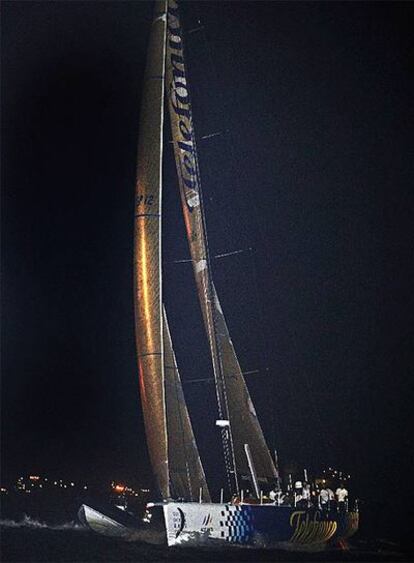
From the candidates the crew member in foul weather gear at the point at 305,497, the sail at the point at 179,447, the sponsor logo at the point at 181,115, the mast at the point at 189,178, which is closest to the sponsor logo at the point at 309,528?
the crew member in foul weather gear at the point at 305,497

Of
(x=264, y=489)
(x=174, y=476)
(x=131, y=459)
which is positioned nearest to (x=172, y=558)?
(x=174, y=476)

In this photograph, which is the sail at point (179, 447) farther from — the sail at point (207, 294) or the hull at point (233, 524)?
the hull at point (233, 524)

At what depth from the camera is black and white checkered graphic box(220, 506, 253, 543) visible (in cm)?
1576

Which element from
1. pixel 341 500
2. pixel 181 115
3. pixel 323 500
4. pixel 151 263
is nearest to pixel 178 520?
pixel 323 500

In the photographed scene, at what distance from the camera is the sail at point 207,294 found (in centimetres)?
1859

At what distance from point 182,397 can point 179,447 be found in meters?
0.99

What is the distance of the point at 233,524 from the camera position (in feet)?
51.9

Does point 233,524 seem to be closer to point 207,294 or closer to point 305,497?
point 305,497

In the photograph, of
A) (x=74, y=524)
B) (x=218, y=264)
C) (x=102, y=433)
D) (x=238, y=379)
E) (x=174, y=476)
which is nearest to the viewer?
(x=174, y=476)

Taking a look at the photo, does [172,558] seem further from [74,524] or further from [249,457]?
[74,524]

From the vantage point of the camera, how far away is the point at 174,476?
17.1 meters

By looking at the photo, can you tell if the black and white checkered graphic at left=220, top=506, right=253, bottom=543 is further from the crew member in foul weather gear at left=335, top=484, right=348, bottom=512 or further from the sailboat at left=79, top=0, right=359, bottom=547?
the crew member in foul weather gear at left=335, top=484, right=348, bottom=512

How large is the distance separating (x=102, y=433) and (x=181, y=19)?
2955 cm

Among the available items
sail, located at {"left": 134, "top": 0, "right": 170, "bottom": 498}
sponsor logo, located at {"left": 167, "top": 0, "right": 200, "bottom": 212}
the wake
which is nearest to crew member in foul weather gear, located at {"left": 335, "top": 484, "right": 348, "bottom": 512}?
sail, located at {"left": 134, "top": 0, "right": 170, "bottom": 498}
